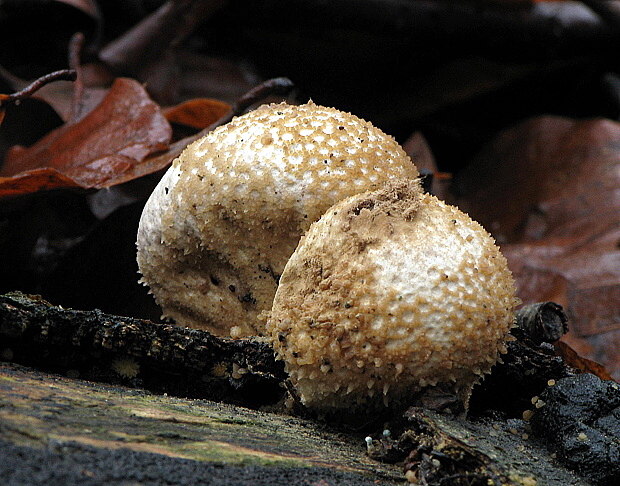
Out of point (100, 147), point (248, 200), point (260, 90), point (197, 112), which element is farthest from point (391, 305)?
point (197, 112)

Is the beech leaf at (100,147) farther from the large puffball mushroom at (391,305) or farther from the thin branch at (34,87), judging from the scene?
the large puffball mushroom at (391,305)

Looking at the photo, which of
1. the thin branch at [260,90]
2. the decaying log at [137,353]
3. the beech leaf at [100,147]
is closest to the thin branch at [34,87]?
the beech leaf at [100,147]

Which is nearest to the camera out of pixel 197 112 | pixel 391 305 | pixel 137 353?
pixel 391 305

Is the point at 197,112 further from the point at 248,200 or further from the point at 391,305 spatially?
the point at 391,305

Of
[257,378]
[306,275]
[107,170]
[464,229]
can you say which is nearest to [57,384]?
[257,378]

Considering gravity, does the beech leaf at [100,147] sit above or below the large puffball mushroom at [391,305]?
above

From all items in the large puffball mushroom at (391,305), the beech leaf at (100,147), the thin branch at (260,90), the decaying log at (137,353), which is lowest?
the decaying log at (137,353)

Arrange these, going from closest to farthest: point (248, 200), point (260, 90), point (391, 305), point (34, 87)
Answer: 1. point (391, 305)
2. point (248, 200)
3. point (34, 87)
4. point (260, 90)
